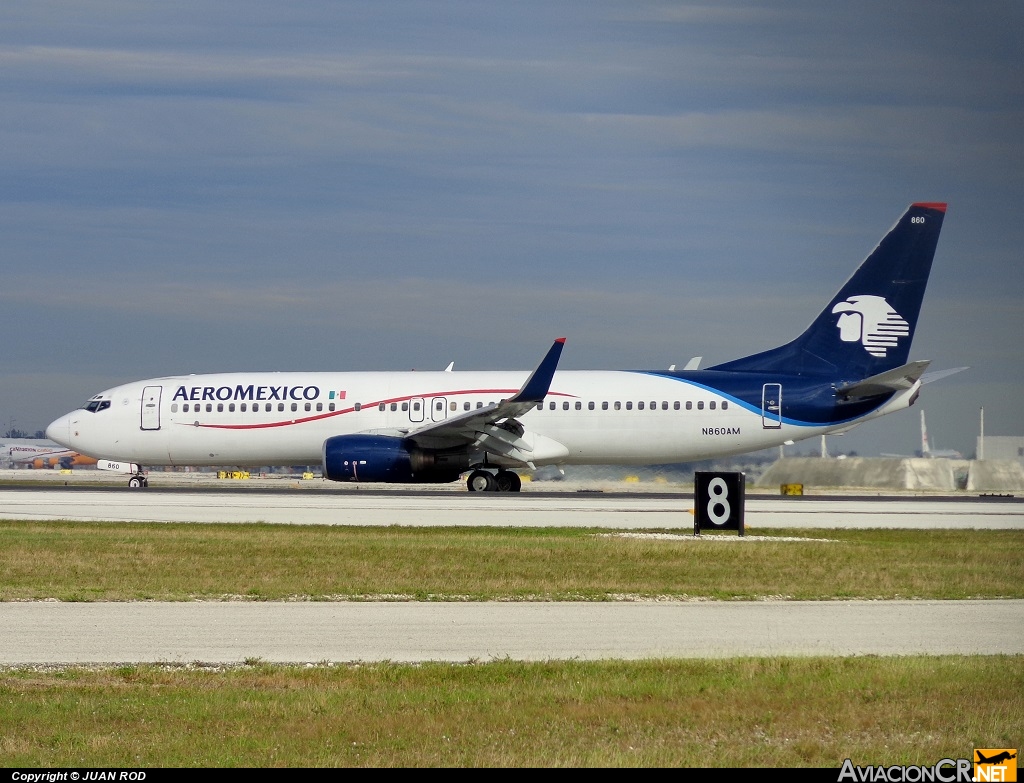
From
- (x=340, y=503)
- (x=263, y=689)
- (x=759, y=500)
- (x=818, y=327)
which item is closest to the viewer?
(x=263, y=689)

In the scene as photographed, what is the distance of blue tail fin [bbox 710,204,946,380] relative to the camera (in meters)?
41.0

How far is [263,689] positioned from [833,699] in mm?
4326

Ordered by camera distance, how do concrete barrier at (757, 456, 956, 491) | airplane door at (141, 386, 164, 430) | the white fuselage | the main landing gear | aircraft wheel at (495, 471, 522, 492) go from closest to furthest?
the white fuselage < the main landing gear < aircraft wheel at (495, 471, 522, 492) < airplane door at (141, 386, 164, 430) < concrete barrier at (757, 456, 956, 491)

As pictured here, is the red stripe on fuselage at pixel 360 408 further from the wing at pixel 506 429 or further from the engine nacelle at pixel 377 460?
the engine nacelle at pixel 377 460

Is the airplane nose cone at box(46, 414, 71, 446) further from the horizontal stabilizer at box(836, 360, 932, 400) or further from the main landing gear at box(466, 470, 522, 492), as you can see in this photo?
the horizontal stabilizer at box(836, 360, 932, 400)

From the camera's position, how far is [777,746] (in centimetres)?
796

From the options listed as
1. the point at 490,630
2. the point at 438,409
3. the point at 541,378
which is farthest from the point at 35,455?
the point at 490,630

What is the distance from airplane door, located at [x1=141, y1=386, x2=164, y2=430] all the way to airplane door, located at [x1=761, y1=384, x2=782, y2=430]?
2102cm

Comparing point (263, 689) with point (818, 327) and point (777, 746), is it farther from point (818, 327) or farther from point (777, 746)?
point (818, 327)

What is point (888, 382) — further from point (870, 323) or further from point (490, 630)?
point (490, 630)

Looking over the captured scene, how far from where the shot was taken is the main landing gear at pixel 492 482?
42062mm

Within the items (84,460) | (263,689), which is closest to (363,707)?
(263,689)

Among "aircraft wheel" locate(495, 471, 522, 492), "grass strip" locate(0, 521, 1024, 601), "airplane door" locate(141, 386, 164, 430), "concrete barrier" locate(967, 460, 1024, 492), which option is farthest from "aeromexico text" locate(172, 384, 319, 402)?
"concrete barrier" locate(967, 460, 1024, 492)
